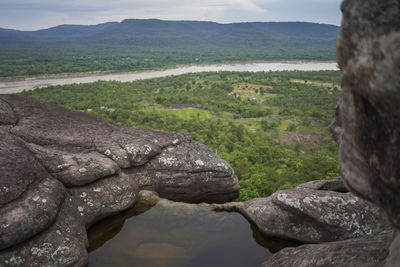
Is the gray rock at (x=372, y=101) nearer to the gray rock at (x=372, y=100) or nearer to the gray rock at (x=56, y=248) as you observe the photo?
the gray rock at (x=372, y=100)

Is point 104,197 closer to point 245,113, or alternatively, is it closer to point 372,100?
point 372,100

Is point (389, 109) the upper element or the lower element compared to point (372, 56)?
lower

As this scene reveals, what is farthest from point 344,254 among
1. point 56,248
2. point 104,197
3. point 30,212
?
point 30,212

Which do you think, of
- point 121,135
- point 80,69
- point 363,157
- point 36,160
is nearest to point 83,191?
point 36,160

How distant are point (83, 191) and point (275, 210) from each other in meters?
7.08

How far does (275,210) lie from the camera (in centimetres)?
1058

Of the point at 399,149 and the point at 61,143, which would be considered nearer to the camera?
the point at 399,149

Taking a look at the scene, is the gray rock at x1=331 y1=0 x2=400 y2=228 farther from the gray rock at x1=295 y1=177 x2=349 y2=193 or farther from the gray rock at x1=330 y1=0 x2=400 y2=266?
the gray rock at x1=295 y1=177 x2=349 y2=193

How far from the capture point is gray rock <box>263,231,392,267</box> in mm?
6832

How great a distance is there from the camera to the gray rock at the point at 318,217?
31.7ft

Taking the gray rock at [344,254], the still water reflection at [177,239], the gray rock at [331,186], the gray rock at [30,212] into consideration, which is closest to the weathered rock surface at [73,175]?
the gray rock at [30,212]

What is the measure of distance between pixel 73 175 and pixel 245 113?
285ft

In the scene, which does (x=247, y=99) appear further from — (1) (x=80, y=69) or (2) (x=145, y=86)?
(1) (x=80, y=69)

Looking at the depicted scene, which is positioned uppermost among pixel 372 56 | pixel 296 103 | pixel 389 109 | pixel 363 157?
pixel 372 56
